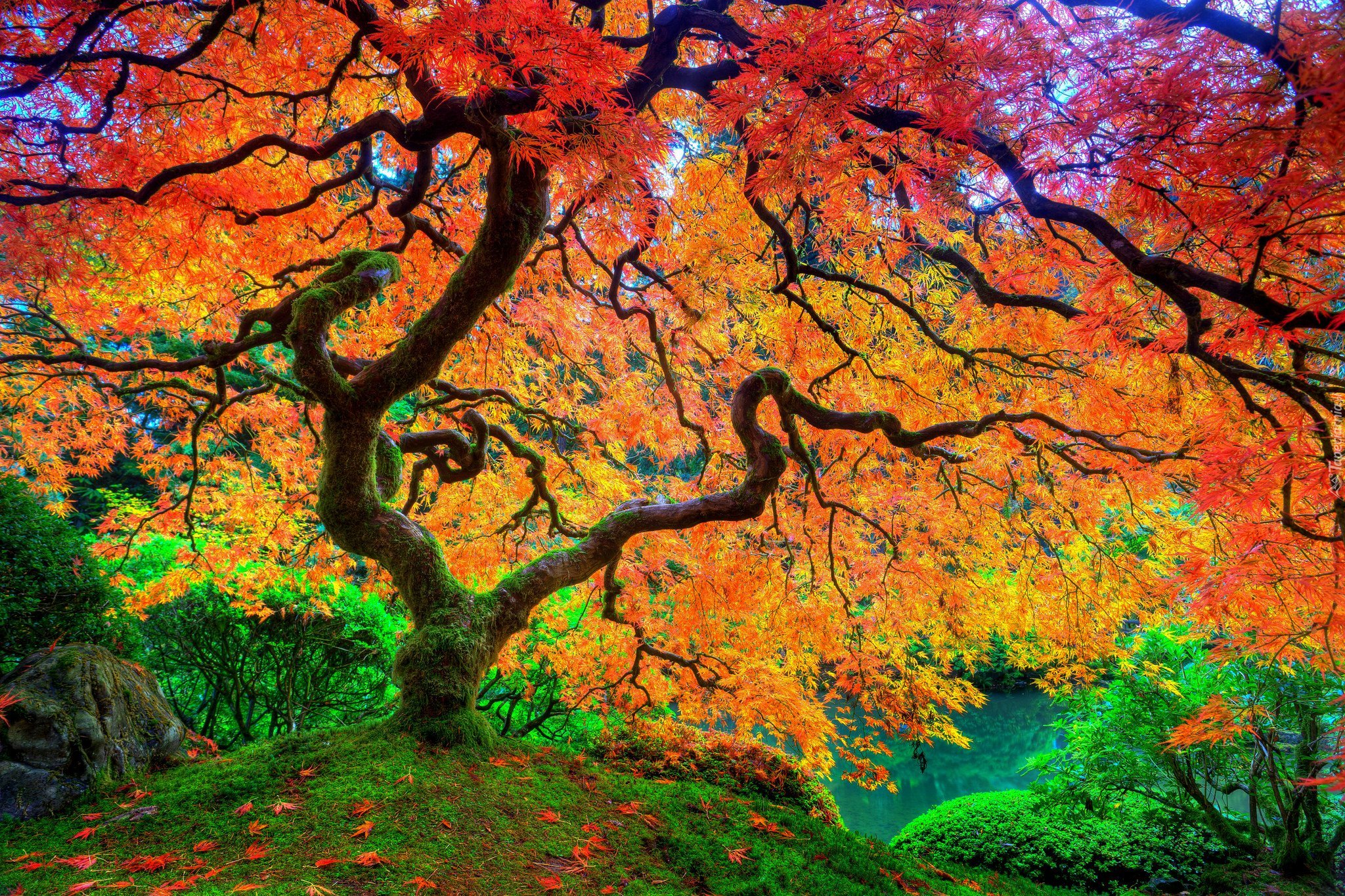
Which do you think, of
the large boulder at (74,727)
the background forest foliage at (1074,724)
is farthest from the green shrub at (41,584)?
the background forest foliage at (1074,724)

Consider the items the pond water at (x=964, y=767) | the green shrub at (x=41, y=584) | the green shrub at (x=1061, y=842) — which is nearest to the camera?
the green shrub at (x=41, y=584)

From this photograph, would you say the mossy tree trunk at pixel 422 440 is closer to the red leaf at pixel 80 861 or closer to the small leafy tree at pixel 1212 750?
the red leaf at pixel 80 861

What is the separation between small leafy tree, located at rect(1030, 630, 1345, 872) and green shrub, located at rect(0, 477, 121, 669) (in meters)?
6.82

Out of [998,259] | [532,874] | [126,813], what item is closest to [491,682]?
[126,813]

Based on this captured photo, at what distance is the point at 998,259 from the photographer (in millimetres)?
3297

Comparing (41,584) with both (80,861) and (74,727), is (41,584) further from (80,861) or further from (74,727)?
(80,861)

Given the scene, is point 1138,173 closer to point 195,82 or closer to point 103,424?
point 195,82

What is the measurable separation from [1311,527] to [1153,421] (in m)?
1.41

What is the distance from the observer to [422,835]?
1.81 m

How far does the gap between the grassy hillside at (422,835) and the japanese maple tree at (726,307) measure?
38cm

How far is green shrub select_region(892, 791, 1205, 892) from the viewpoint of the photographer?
4988mm

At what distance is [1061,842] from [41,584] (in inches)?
283

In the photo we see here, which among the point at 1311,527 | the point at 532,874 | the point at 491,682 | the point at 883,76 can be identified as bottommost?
the point at 491,682

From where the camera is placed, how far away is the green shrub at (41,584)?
2707mm
